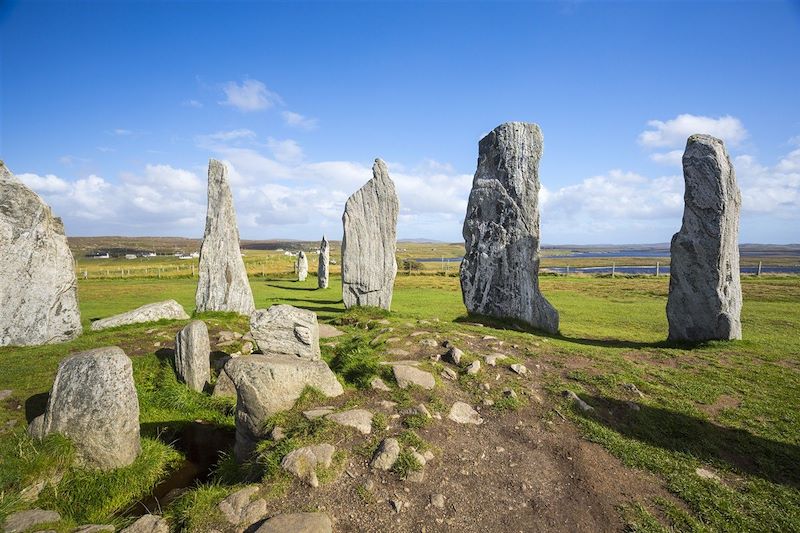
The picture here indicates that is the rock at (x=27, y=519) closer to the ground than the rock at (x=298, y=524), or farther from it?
closer to the ground

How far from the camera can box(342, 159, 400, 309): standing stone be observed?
17609 millimetres

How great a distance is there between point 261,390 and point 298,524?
265cm

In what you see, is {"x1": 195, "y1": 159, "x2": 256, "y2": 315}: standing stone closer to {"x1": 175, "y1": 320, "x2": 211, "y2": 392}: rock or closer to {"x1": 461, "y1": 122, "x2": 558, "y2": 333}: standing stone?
{"x1": 175, "y1": 320, "x2": 211, "y2": 392}: rock

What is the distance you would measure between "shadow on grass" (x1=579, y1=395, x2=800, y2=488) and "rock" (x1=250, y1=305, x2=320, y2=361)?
558 cm

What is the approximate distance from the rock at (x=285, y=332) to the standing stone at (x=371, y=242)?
8424mm

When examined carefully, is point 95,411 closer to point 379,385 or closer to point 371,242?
point 379,385

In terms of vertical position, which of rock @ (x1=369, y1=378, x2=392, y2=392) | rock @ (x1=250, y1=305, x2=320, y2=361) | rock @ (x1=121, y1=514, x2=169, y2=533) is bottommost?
rock @ (x1=121, y1=514, x2=169, y2=533)

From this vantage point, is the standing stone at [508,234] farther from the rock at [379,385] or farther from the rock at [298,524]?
the rock at [298,524]

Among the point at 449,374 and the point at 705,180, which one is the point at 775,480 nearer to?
the point at 449,374

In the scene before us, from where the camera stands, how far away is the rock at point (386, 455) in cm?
582

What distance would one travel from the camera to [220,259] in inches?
663

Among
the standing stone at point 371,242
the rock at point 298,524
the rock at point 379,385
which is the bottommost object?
the rock at point 298,524

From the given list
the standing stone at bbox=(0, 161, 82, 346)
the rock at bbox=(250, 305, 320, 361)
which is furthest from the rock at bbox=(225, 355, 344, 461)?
the standing stone at bbox=(0, 161, 82, 346)

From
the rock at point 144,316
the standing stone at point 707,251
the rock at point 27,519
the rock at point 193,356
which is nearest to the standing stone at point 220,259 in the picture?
the rock at point 144,316
